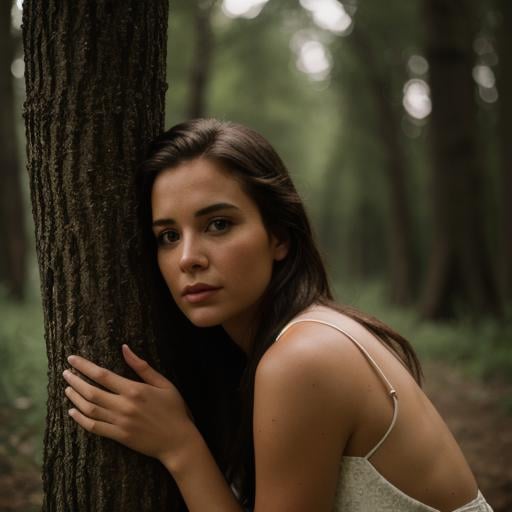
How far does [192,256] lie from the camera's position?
2090 mm

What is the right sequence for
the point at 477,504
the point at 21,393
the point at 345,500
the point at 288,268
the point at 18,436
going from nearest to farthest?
the point at 345,500 → the point at 477,504 → the point at 288,268 → the point at 18,436 → the point at 21,393

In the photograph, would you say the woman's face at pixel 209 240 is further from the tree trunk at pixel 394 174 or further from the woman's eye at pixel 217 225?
the tree trunk at pixel 394 174

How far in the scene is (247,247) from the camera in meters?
2.16

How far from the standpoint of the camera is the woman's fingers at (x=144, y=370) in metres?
2.17

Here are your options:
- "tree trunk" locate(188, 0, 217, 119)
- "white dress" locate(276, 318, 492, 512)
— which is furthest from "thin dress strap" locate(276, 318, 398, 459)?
"tree trunk" locate(188, 0, 217, 119)

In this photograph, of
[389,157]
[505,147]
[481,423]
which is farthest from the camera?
[389,157]

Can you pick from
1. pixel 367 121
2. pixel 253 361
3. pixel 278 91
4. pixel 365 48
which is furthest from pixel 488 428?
pixel 278 91

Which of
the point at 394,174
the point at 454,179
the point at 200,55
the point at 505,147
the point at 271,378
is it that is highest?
the point at 200,55

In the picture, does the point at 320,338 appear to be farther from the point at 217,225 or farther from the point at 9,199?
the point at 9,199

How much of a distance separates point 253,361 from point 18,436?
223cm

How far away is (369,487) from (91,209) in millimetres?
1257

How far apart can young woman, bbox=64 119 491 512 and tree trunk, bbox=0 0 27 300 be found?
32.4 ft

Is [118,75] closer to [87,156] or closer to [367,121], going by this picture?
[87,156]

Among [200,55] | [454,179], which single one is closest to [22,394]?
[454,179]
